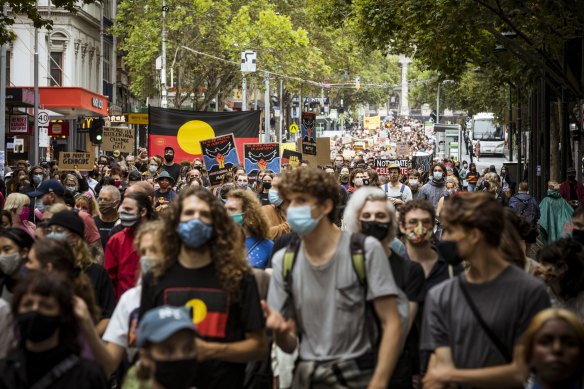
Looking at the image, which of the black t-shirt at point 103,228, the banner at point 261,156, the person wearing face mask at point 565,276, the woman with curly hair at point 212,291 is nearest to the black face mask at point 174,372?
the woman with curly hair at point 212,291

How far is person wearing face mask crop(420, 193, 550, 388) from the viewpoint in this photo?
18.9ft

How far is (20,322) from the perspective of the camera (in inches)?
202

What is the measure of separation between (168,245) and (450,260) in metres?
1.67

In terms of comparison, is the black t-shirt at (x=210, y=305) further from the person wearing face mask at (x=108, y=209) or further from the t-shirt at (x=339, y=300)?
the person wearing face mask at (x=108, y=209)

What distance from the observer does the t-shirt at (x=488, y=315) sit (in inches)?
227

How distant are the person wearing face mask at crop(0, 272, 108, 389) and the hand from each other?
88 cm

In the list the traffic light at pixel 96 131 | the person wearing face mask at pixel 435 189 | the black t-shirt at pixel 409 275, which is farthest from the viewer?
the traffic light at pixel 96 131

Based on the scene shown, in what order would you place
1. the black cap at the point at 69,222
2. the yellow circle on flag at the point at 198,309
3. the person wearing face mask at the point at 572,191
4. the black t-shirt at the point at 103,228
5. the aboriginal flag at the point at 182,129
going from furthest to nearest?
the aboriginal flag at the point at 182,129
the person wearing face mask at the point at 572,191
the black t-shirt at the point at 103,228
the black cap at the point at 69,222
the yellow circle on flag at the point at 198,309

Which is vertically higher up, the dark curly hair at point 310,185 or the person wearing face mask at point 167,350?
the dark curly hair at point 310,185

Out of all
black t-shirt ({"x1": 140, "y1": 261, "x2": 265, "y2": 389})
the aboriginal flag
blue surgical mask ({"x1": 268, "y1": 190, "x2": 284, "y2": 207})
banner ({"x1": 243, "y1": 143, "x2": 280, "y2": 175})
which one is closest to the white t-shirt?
black t-shirt ({"x1": 140, "y1": 261, "x2": 265, "y2": 389})

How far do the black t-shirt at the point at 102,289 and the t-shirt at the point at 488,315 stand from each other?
8.17 ft

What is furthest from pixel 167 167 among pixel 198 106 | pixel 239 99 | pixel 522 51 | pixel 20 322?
pixel 239 99

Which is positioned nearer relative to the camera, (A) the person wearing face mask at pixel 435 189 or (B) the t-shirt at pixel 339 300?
(B) the t-shirt at pixel 339 300

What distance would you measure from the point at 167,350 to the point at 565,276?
3.69 m
